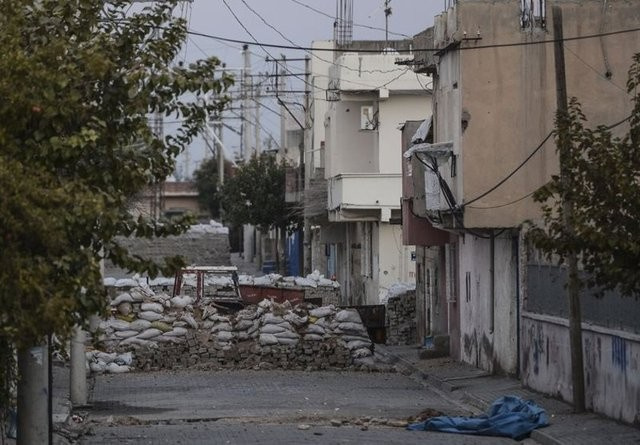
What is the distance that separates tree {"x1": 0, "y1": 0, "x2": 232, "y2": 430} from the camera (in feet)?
35.3

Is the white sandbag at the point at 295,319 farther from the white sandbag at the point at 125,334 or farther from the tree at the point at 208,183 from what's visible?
the tree at the point at 208,183

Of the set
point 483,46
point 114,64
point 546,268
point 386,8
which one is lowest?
point 546,268

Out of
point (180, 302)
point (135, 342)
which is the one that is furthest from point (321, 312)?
point (135, 342)

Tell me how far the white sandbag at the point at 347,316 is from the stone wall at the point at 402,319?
585cm

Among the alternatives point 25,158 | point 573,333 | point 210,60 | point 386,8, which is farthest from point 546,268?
point 386,8

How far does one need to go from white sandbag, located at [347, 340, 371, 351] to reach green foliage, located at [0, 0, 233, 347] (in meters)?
21.8

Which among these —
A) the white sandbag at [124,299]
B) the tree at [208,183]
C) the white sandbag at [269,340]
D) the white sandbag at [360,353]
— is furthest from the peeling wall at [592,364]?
the tree at [208,183]

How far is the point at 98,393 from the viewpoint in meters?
28.6

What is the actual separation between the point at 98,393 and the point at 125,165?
16399 mm

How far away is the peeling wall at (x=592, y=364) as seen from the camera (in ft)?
67.2

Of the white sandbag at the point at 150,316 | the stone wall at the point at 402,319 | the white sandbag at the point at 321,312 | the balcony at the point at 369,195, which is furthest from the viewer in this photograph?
the balcony at the point at 369,195

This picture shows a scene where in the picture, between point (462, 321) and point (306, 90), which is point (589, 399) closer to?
point (462, 321)

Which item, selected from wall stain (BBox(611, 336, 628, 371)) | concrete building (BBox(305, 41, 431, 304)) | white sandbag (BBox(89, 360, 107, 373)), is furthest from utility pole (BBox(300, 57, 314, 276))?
wall stain (BBox(611, 336, 628, 371))

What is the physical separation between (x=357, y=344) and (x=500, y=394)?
939cm
